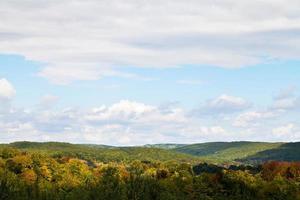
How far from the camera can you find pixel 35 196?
8944 centimetres

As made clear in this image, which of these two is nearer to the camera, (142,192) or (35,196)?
(35,196)

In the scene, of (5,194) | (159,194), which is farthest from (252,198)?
(5,194)

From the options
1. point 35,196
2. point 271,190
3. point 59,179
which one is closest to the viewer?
point 35,196

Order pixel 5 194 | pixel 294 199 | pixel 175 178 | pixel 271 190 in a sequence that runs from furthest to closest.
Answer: pixel 175 178 < pixel 271 190 < pixel 294 199 < pixel 5 194

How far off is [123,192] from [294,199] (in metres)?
63.1

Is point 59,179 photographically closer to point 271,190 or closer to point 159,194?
point 271,190

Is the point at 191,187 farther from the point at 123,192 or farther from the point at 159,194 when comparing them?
the point at 123,192

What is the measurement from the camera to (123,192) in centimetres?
9400

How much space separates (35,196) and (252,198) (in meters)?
71.5

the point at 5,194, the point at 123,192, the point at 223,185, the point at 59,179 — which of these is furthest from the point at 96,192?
the point at 59,179

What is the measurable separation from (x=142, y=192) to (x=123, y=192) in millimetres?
8092

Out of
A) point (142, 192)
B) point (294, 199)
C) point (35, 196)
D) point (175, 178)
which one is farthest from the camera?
point (175, 178)

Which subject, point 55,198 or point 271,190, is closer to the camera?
point 55,198

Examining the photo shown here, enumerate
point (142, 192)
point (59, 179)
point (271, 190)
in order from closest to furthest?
point (142, 192) → point (271, 190) → point (59, 179)
